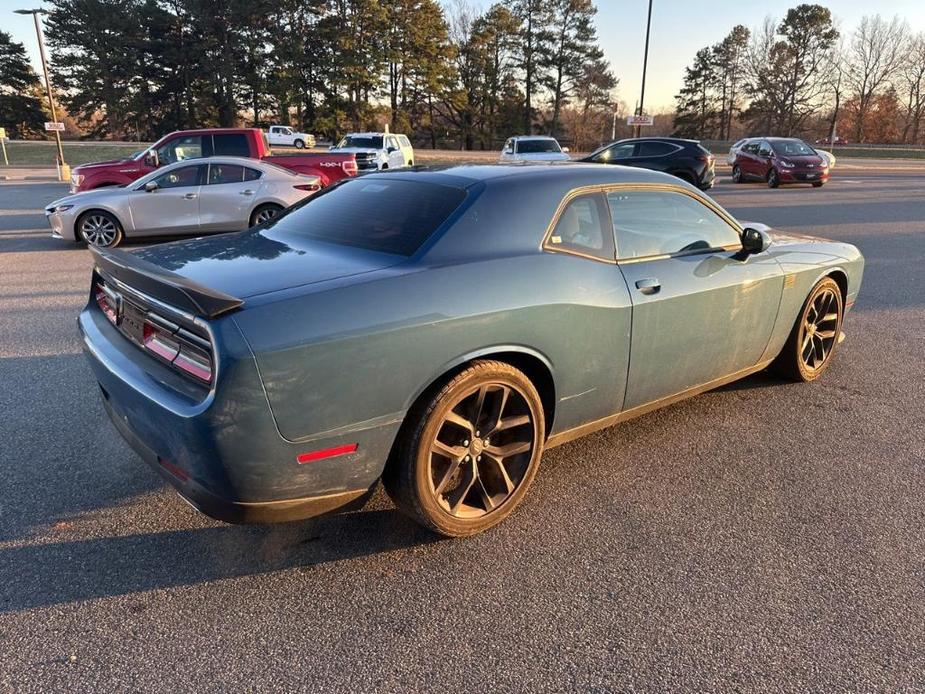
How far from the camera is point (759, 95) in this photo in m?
64.4

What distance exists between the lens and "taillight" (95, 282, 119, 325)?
2924mm

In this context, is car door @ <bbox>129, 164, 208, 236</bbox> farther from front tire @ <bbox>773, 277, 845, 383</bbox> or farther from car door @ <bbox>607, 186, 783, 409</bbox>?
front tire @ <bbox>773, 277, 845, 383</bbox>

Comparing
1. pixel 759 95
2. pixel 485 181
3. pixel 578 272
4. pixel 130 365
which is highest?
pixel 759 95

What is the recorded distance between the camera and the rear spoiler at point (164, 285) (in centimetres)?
216

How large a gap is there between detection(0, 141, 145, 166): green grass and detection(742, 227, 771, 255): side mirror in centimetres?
3889

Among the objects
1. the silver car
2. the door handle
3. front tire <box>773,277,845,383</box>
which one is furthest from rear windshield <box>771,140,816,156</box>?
the door handle

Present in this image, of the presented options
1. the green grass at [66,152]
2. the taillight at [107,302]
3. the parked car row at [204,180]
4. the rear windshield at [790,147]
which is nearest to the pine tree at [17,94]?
the green grass at [66,152]

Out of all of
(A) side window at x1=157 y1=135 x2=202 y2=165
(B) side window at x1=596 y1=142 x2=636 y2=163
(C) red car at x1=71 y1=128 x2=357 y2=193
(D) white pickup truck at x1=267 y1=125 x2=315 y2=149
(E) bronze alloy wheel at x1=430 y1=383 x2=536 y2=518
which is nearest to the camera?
(E) bronze alloy wheel at x1=430 y1=383 x2=536 y2=518

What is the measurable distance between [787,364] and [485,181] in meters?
2.74

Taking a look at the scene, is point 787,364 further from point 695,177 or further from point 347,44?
point 347,44

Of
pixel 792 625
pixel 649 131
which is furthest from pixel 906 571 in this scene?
pixel 649 131

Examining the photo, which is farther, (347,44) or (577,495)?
(347,44)

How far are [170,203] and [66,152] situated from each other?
35.5 m

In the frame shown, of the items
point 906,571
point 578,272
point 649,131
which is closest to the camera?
point 906,571
